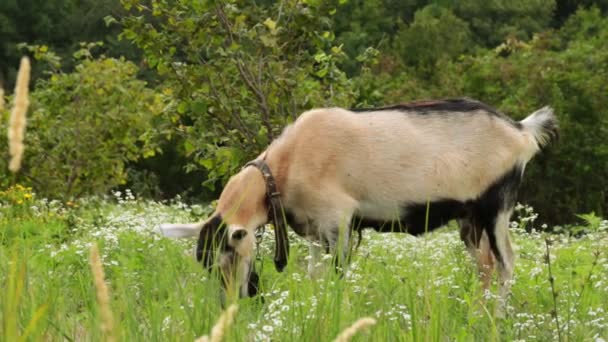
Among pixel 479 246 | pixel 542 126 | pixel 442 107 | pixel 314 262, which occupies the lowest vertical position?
pixel 479 246

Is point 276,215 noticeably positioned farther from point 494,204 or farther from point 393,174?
point 494,204

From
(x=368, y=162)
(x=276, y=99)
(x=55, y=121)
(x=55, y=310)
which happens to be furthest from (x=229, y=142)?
(x=55, y=121)

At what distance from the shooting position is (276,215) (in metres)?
6.41

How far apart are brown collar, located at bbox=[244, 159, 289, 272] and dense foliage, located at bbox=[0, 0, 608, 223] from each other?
2907 mm

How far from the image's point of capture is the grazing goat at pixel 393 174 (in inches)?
259

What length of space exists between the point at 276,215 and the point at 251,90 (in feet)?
12.2

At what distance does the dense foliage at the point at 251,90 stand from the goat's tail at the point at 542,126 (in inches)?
109

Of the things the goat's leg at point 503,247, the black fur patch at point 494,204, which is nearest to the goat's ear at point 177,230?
the black fur patch at point 494,204

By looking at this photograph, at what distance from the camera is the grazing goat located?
659cm

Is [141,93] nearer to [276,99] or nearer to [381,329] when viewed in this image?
[276,99]

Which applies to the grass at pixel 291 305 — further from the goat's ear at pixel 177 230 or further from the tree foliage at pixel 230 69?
the tree foliage at pixel 230 69

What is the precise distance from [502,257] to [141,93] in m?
11.9

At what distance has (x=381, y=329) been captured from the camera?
3.48 metres

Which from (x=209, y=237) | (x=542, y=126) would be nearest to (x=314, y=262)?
(x=209, y=237)
